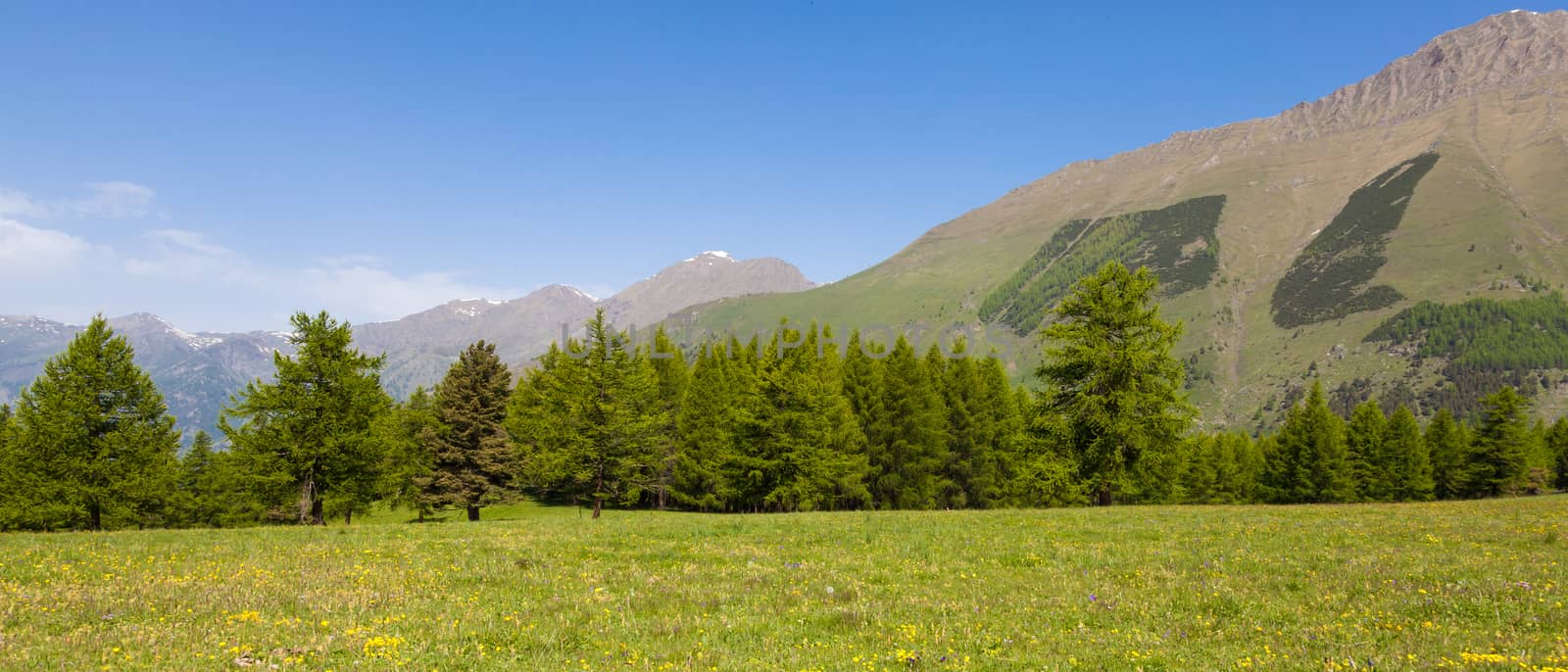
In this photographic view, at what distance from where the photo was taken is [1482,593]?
11109mm

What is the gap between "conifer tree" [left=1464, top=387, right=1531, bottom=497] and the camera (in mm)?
77062

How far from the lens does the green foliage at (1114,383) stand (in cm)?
3550

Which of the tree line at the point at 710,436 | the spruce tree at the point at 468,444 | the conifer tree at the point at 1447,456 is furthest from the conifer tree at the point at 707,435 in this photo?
the conifer tree at the point at 1447,456

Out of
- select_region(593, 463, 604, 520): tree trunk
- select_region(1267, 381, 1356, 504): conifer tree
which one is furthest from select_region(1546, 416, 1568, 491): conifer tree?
select_region(593, 463, 604, 520): tree trunk

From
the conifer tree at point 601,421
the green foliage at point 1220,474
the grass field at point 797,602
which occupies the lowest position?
the green foliage at point 1220,474

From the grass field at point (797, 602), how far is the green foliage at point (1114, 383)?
15.9 meters

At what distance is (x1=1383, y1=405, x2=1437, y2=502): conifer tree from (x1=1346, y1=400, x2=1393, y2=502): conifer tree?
29.6 inches

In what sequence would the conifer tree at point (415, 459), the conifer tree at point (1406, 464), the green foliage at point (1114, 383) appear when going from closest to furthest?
the green foliage at point (1114, 383) → the conifer tree at point (415, 459) → the conifer tree at point (1406, 464)

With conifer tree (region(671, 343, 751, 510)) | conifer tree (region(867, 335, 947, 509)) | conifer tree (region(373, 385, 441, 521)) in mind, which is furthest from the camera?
conifer tree (region(867, 335, 947, 509))

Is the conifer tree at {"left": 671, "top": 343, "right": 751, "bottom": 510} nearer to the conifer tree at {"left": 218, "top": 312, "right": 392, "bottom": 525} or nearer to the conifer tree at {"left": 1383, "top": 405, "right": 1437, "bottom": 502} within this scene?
the conifer tree at {"left": 218, "top": 312, "right": 392, "bottom": 525}

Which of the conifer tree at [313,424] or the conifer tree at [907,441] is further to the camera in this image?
the conifer tree at [907,441]

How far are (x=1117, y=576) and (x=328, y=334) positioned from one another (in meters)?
42.3

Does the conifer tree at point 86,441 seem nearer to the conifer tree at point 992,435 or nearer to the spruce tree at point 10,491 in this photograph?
the spruce tree at point 10,491

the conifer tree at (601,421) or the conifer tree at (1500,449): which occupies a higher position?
the conifer tree at (601,421)
